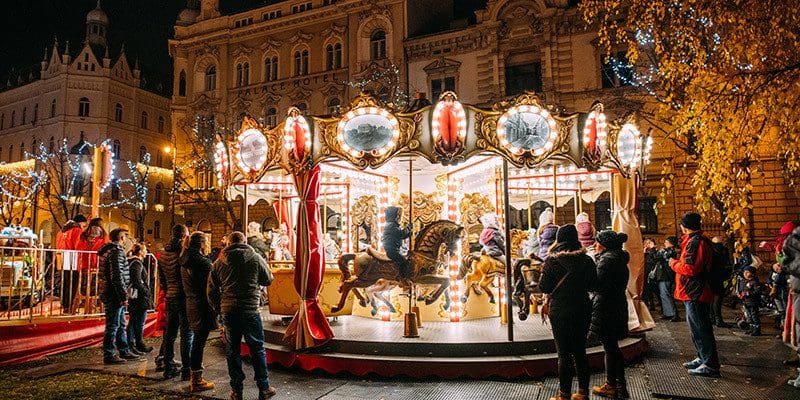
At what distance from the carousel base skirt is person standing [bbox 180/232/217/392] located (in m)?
1.53

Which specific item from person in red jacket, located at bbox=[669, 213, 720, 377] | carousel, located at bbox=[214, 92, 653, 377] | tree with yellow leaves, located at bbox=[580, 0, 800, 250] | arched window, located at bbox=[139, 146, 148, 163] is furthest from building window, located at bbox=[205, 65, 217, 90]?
person in red jacket, located at bbox=[669, 213, 720, 377]

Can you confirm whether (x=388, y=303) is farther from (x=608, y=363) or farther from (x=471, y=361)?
(x=608, y=363)

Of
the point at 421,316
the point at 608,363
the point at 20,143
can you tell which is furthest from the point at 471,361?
the point at 20,143

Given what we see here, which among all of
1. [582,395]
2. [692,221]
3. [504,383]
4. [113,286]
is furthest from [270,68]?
[582,395]

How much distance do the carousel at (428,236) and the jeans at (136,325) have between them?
2.18 m

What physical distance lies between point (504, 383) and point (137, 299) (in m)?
5.96

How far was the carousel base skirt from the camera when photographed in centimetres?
712

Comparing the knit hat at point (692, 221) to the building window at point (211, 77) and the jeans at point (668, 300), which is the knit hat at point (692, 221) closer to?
the jeans at point (668, 300)

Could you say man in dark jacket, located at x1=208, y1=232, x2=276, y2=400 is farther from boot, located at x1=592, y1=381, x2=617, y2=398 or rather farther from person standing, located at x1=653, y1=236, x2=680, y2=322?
person standing, located at x1=653, y1=236, x2=680, y2=322

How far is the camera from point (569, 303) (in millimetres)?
5590

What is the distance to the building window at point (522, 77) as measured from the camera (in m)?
24.5

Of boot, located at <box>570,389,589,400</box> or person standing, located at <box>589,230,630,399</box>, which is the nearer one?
boot, located at <box>570,389,589,400</box>

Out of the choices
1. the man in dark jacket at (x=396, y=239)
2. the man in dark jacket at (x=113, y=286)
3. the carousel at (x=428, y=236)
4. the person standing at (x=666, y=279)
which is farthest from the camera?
the person standing at (x=666, y=279)

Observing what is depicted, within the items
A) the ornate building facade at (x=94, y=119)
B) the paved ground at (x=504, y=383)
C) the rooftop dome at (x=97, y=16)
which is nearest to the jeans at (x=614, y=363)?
the paved ground at (x=504, y=383)
